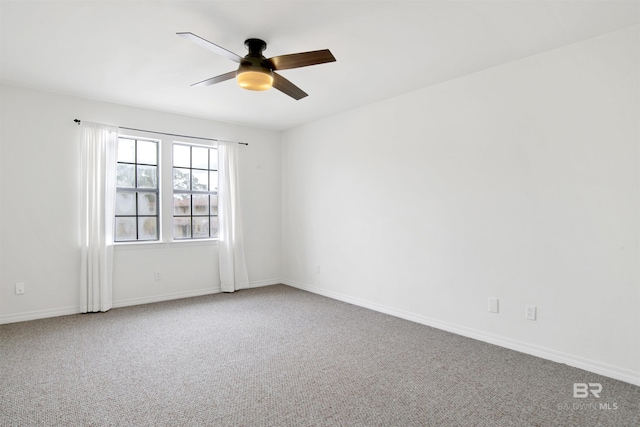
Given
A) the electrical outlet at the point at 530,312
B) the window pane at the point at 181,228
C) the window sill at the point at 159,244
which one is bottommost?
the electrical outlet at the point at 530,312

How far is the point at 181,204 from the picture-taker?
515cm

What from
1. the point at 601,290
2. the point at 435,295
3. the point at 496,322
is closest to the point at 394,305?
the point at 435,295

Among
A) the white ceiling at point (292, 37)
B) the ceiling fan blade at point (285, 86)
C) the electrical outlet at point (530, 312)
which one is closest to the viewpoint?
the white ceiling at point (292, 37)

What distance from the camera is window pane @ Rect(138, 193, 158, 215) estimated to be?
4.82m

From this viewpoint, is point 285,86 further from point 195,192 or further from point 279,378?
point 195,192

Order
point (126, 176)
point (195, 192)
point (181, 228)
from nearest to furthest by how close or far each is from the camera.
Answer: point (126, 176)
point (181, 228)
point (195, 192)

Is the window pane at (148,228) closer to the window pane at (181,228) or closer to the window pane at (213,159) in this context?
the window pane at (181,228)

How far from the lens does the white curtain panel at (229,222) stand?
17.4 feet

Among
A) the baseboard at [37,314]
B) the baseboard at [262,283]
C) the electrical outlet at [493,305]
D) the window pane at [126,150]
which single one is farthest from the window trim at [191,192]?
the electrical outlet at [493,305]

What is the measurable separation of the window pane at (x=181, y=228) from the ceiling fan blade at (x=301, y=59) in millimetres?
3205

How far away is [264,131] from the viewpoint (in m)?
5.86

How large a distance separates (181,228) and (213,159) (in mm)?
1181

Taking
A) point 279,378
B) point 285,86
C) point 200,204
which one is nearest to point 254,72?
point 285,86

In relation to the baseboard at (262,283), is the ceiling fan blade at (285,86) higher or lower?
higher
